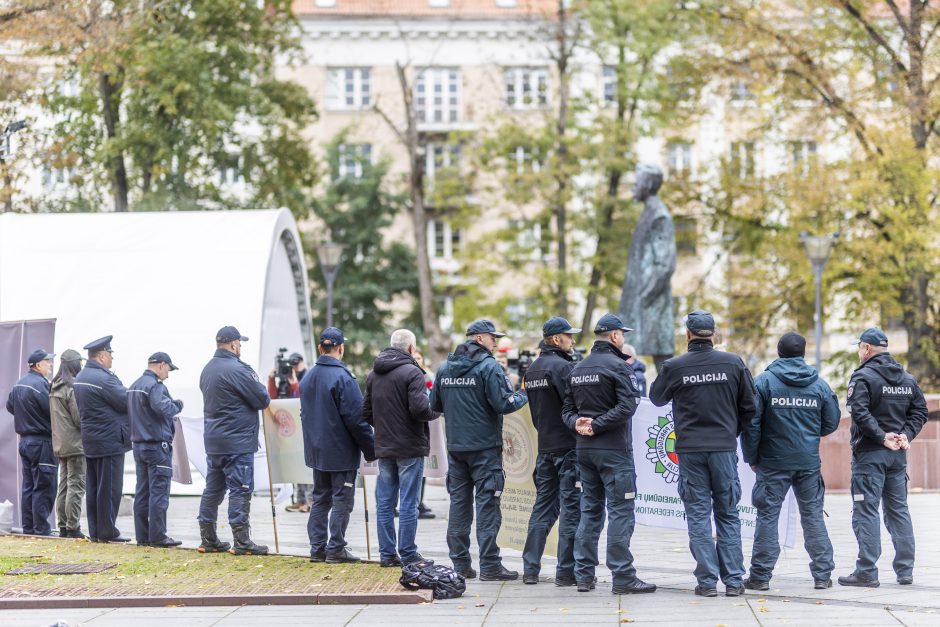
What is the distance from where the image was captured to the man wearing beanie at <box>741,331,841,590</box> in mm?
10102

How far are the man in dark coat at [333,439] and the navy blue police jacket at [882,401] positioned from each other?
3.90m

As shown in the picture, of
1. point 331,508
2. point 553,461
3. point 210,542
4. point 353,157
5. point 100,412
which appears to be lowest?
point 210,542

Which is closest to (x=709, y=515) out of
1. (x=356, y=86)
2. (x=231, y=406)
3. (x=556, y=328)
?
(x=556, y=328)

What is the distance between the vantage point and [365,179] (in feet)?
149

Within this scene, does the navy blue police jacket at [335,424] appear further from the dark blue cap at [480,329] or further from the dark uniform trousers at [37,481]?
the dark uniform trousers at [37,481]

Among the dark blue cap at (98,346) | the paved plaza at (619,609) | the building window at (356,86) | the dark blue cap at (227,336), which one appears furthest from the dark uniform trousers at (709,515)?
the building window at (356,86)

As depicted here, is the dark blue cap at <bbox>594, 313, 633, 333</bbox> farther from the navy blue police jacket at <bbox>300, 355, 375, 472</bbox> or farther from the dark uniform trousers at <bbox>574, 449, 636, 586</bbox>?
the navy blue police jacket at <bbox>300, 355, 375, 472</bbox>

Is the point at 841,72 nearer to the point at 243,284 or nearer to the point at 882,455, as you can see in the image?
the point at 243,284

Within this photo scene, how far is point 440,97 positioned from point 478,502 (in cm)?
4579

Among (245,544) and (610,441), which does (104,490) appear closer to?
(245,544)

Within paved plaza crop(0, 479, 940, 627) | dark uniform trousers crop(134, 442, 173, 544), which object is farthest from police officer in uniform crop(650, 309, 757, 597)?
dark uniform trousers crop(134, 442, 173, 544)

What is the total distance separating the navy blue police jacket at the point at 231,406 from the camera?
40.2 feet

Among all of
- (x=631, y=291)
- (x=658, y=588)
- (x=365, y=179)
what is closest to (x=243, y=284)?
(x=631, y=291)

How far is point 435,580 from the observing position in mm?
9867
